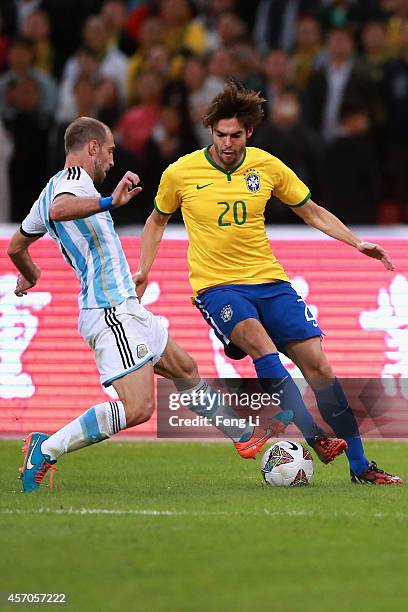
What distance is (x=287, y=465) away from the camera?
8641mm

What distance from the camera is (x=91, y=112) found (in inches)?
601

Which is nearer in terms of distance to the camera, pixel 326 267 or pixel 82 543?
pixel 82 543

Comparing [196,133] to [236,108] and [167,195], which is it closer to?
[167,195]

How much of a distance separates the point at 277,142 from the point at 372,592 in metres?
9.21

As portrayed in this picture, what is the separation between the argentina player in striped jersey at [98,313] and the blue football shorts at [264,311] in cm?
43

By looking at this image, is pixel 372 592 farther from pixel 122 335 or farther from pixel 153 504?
pixel 122 335

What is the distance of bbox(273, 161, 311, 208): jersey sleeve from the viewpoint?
29.9 feet

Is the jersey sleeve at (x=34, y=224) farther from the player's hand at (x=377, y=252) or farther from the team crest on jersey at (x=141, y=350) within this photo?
the player's hand at (x=377, y=252)

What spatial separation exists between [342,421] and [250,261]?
1.20m

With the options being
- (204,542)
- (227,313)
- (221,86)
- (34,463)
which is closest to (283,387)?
(227,313)

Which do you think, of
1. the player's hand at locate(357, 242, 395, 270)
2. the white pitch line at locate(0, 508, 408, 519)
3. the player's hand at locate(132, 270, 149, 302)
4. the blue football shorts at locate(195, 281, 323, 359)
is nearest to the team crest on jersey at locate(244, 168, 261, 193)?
the blue football shorts at locate(195, 281, 323, 359)

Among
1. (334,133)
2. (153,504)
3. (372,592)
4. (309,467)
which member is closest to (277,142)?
(334,133)

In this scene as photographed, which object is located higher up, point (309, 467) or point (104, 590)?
point (104, 590)

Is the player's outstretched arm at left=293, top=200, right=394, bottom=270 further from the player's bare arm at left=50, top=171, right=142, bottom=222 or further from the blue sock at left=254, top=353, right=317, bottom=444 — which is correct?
the player's bare arm at left=50, top=171, right=142, bottom=222
